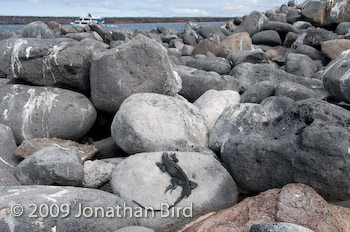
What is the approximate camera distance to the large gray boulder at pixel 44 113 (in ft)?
16.8

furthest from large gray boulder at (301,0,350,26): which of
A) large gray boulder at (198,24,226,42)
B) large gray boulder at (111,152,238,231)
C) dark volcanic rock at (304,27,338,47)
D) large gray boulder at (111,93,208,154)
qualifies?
large gray boulder at (111,152,238,231)

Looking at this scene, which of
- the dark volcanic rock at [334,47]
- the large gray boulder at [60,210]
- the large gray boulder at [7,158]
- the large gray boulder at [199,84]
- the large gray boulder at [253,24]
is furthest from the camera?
the large gray boulder at [253,24]

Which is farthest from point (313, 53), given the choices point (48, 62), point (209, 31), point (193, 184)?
point (209, 31)

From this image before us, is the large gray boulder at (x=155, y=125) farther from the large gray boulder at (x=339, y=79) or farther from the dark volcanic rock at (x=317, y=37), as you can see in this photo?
the dark volcanic rock at (x=317, y=37)

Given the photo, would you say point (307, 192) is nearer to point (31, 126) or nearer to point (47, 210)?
point (47, 210)

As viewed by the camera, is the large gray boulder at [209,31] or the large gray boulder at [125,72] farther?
the large gray boulder at [209,31]

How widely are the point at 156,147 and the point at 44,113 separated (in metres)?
1.75

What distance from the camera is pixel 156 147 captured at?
14.6ft

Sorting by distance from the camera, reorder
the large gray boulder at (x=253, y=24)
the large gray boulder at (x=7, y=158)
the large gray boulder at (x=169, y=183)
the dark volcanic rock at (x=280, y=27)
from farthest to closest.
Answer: the large gray boulder at (x=253, y=24) < the dark volcanic rock at (x=280, y=27) < the large gray boulder at (x=7, y=158) < the large gray boulder at (x=169, y=183)

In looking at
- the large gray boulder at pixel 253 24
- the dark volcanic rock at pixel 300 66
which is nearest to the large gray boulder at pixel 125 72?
the dark volcanic rock at pixel 300 66

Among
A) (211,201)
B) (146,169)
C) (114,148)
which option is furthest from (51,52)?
(211,201)

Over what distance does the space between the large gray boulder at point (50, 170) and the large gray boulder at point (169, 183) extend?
0.44 meters

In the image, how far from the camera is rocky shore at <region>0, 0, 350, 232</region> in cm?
325

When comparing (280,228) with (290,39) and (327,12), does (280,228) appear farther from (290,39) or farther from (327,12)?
(327,12)
